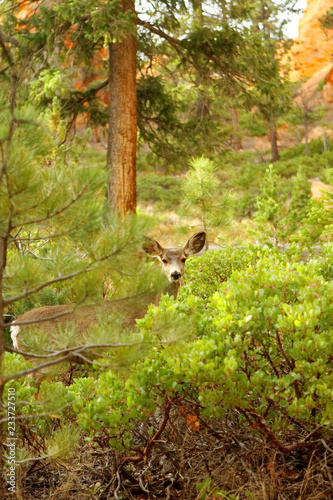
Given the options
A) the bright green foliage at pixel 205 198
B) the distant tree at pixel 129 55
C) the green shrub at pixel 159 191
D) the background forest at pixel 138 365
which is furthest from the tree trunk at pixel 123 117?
the green shrub at pixel 159 191

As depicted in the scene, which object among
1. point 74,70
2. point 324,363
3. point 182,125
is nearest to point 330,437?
point 324,363

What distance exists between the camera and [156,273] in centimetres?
336

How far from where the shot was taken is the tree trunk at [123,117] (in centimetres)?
1059

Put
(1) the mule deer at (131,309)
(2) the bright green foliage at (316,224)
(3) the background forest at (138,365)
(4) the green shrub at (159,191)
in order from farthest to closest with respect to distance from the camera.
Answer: (4) the green shrub at (159,191) → (2) the bright green foliage at (316,224) → (1) the mule deer at (131,309) → (3) the background forest at (138,365)

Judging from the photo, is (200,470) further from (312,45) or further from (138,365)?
(312,45)

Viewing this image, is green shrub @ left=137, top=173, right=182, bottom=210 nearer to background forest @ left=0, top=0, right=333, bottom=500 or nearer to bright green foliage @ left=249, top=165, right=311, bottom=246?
bright green foliage @ left=249, top=165, right=311, bottom=246

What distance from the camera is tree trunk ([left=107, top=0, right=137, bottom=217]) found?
1059 cm

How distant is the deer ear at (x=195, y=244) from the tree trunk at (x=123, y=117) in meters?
4.14

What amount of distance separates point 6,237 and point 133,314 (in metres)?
2.65

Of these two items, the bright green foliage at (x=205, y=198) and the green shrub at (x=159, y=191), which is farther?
the green shrub at (x=159, y=191)

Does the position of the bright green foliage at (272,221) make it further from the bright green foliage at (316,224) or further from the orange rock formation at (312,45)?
the orange rock formation at (312,45)

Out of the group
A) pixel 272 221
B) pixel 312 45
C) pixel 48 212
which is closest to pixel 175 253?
pixel 48 212

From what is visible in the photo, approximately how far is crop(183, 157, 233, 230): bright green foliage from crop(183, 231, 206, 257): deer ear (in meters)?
3.99

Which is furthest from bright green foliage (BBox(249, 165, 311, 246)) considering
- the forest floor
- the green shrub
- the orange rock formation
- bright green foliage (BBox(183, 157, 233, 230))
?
the orange rock formation
